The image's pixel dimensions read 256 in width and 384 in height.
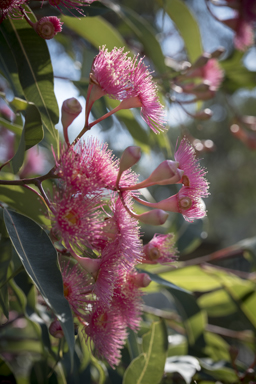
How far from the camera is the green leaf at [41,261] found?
415 mm

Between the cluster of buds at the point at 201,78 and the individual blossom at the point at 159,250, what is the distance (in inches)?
21.2

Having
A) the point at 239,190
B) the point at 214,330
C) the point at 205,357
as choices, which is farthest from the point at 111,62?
the point at 239,190

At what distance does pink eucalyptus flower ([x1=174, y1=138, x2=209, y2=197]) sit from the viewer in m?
0.51

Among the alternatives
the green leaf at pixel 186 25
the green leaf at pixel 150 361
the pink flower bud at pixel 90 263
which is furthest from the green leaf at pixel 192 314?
the green leaf at pixel 186 25

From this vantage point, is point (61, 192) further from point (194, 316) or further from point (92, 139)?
point (194, 316)

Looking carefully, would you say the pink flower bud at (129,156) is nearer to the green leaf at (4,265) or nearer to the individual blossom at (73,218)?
the individual blossom at (73,218)

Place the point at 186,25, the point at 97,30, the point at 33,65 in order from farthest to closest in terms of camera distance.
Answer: the point at 186,25 → the point at 97,30 → the point at 33,65

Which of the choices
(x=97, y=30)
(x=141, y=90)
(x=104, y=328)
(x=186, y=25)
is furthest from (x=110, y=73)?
(x=186, y=25)

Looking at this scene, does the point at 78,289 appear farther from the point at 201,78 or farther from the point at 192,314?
the point at 201,78

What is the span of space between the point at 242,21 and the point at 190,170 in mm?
1020

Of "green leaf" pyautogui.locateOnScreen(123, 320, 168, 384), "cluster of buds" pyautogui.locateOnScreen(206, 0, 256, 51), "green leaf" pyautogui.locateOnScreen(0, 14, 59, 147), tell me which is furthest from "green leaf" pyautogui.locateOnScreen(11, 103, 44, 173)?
"cluster of buds" pyautogui.locateOnScreen(206, 0, 256, 51)

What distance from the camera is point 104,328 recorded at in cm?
53

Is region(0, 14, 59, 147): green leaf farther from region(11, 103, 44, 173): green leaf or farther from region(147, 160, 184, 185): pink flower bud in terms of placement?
region(147, 160, 184, 185): pink flower bud

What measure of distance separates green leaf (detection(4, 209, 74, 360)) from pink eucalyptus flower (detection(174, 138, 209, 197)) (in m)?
0.22
